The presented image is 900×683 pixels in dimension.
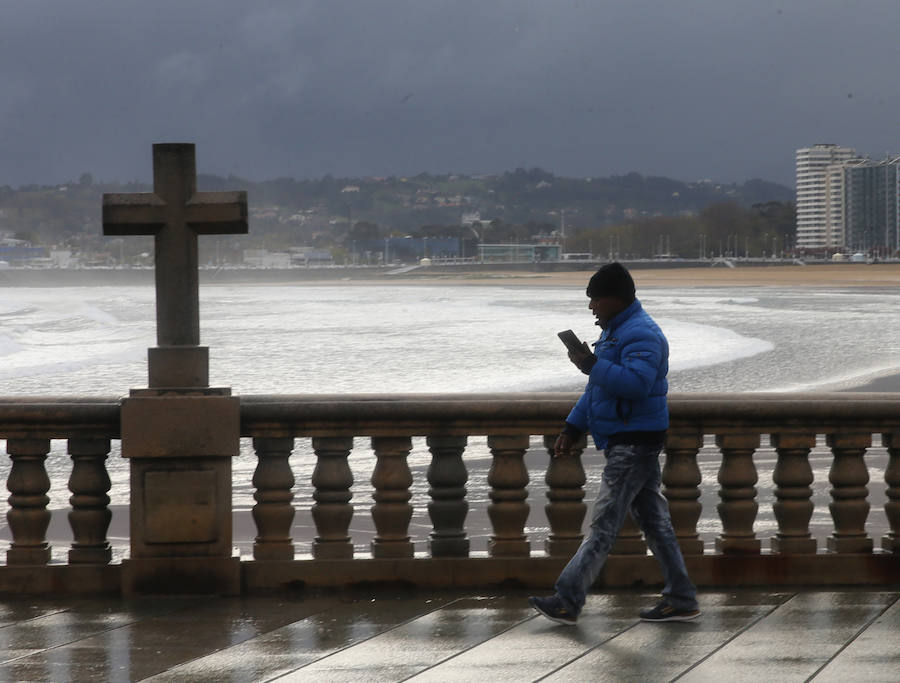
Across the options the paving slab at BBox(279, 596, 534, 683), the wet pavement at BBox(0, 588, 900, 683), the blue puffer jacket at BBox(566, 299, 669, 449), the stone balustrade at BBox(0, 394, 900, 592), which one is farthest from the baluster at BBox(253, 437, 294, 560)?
the blue puffer jacket at BBox(566, 299, 669, 449)

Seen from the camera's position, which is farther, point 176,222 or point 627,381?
point 176,222

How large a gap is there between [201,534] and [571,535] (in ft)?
5.52

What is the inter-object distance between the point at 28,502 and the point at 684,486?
119 inches

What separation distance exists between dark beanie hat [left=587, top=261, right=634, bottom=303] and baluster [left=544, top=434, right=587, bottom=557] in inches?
37.4

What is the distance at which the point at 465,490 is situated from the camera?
6.21 m

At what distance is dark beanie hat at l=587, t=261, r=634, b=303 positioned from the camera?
5422mm

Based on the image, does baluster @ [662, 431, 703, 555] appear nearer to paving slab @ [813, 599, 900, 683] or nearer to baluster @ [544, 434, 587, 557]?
baluster @ [544, 434, 587, 557]

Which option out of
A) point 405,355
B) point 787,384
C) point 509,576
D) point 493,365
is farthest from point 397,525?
point 405,355

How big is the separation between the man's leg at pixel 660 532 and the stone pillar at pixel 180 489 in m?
1.80

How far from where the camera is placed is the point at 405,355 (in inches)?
1388

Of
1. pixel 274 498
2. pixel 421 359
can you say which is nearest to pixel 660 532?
pixel 274 498

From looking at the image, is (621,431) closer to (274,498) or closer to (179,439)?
(274,498)

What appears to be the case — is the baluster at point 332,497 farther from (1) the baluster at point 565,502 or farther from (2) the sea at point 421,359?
(2) the sea at point 421,359

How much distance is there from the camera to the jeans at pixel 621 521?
18.0 ft
